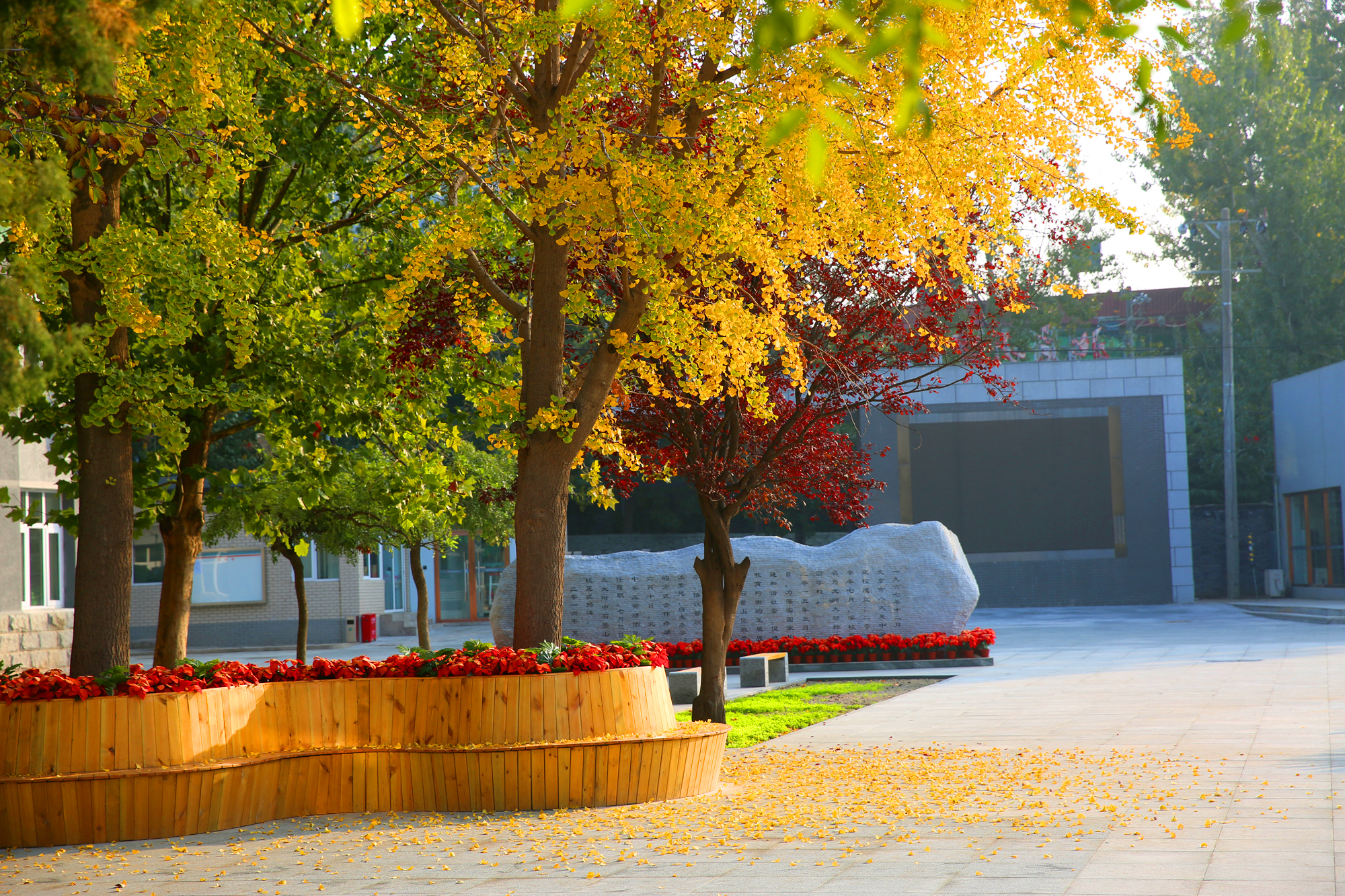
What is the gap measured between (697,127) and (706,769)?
477 centimetres

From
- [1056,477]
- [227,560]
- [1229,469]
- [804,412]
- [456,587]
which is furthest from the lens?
[456,587]

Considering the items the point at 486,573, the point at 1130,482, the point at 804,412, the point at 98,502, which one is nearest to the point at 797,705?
the point at 804,412

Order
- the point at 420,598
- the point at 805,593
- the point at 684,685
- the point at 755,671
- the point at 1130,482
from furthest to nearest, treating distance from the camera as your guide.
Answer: the point at 1130,482, the point at 420,598, the point at 805,593, the point at 755,671, the point at 684,685

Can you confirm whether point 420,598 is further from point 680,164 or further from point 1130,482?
point 1130,482

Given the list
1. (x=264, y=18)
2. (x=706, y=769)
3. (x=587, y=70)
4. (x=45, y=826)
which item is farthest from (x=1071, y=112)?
(x=45, y=826)

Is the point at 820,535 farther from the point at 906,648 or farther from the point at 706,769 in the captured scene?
the point at 706,769

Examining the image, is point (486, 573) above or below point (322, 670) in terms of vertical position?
below

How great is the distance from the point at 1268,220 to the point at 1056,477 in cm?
1789

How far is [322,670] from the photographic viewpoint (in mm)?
8531

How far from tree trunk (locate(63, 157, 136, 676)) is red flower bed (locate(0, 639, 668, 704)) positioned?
0.55 meters

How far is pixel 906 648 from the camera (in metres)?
19.6

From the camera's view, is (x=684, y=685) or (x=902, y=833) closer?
(x=902, y=833)

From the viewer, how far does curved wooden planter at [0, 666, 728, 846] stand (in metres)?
7.42

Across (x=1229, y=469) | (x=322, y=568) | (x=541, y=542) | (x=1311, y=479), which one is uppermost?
(x=1229, y=469)
